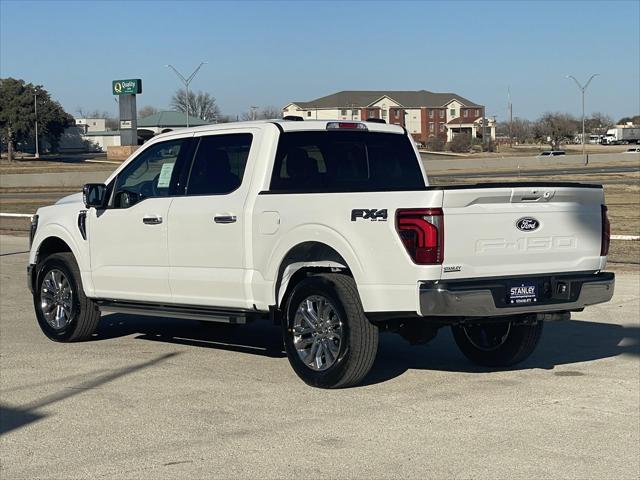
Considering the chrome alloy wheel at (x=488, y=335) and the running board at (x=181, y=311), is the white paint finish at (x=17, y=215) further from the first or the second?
the chrome alloy wheel at (x=488, y=335)

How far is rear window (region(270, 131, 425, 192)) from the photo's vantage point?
8.70 metres

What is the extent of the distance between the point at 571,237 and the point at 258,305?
8.65ft

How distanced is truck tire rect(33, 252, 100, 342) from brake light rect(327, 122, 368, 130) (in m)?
3.07

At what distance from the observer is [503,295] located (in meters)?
7.38

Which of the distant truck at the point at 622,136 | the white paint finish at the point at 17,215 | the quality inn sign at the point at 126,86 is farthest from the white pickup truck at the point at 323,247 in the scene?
the distant truck at the point at 622,136

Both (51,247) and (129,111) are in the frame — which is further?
(129,111)

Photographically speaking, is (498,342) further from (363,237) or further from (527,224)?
(363,237)

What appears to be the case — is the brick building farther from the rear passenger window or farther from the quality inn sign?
the rear passenger window

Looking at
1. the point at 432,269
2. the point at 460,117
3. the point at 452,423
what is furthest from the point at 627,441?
the point at 460,117

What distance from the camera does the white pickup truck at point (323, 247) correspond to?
7.29 meters

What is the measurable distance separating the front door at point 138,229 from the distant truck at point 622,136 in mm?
153638

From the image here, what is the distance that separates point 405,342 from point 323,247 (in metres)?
2.52

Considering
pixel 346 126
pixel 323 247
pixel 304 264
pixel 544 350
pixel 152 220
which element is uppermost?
pixel 346 126

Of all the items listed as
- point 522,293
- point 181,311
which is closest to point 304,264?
point 181,311
